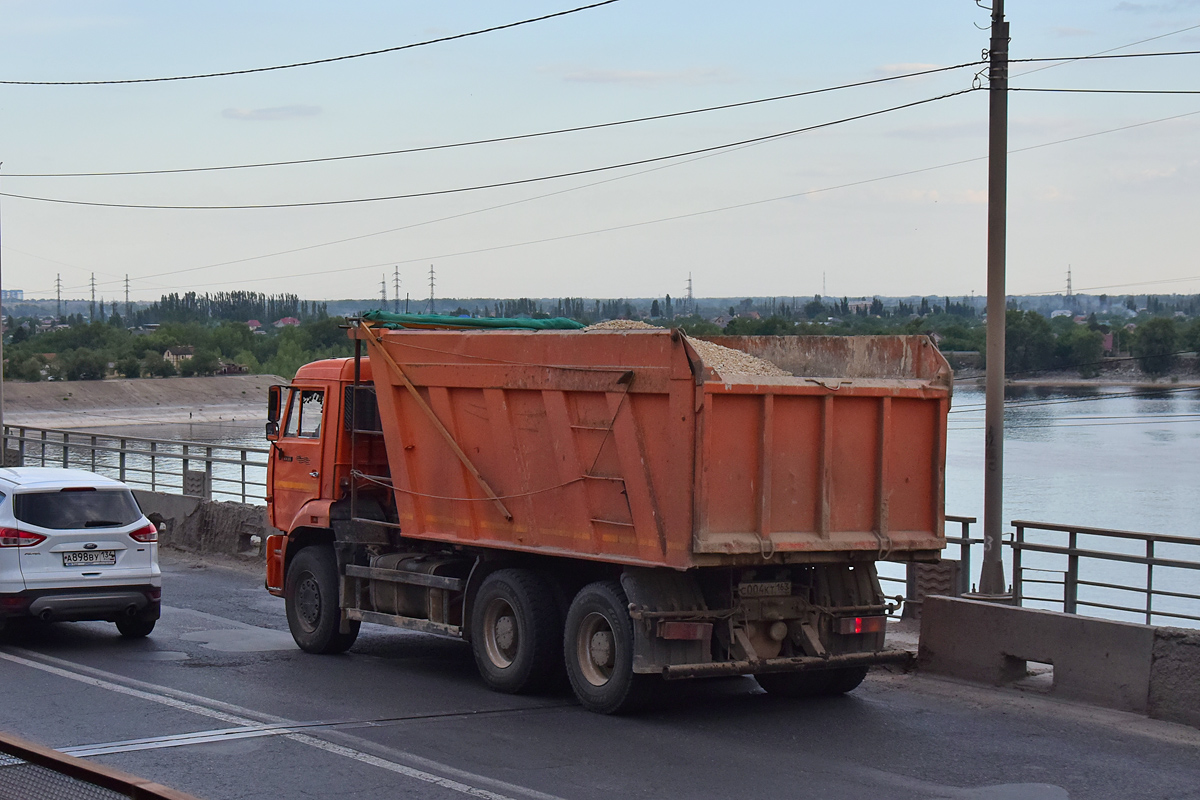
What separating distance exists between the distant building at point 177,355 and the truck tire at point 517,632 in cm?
8935

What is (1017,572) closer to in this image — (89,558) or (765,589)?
(765,589)

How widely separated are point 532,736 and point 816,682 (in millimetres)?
2711

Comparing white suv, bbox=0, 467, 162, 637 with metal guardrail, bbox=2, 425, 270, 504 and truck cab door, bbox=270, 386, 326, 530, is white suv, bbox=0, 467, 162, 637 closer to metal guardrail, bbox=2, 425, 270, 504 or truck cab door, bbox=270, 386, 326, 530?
truck cab door, bbox=270, 386, 326, 530

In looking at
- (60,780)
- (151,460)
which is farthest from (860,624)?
(151,460)

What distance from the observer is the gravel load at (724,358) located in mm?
9672

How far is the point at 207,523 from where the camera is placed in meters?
20.6

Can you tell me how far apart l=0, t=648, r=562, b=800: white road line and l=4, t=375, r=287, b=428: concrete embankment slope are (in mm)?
69792

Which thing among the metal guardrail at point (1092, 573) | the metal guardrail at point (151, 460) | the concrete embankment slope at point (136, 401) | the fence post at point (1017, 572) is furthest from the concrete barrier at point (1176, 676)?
the concrete embankment slope at point (136, 401)

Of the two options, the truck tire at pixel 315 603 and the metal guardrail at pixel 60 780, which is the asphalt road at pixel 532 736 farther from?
the metal guardrail at pixel 60 780

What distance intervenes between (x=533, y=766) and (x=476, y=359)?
3753mm

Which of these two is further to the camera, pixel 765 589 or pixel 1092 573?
pixel 1092 573

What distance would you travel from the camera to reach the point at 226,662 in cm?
1135

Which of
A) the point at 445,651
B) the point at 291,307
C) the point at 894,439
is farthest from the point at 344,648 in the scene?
the point at 291,307

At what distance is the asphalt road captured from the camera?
7.24m
